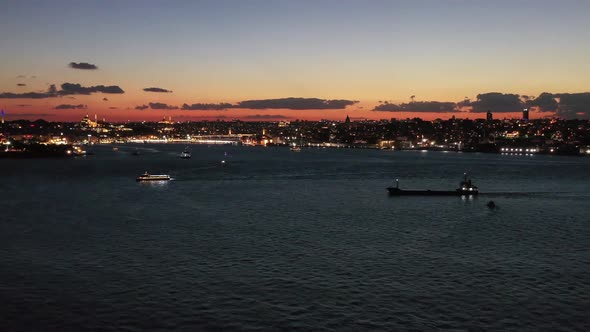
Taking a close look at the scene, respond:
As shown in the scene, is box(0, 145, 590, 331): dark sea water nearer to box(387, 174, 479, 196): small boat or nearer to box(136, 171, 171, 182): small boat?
box(387, 174, 479, 196): small boat

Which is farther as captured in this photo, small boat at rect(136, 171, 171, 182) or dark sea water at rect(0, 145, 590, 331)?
small boat at rect(136, 171, 171, 182)

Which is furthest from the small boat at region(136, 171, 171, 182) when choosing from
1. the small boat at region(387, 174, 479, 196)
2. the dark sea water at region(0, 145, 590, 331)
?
the small boat at region(387, 174, 479, 196)

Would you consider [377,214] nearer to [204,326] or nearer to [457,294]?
[457,294]

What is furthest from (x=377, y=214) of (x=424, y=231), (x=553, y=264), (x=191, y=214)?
(x=553, y=264)

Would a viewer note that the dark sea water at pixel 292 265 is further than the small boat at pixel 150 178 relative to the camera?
No

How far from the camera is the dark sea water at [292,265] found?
2638 cm

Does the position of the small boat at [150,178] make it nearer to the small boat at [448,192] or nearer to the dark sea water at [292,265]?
the dark sea water at [292,265]

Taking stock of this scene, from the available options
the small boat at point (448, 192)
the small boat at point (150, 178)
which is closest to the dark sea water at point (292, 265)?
the small boat at point (448, 192)

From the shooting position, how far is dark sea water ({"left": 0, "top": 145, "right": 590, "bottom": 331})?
86.5 ft

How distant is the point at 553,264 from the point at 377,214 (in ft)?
82.2

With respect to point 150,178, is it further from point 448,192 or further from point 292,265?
point 292,265

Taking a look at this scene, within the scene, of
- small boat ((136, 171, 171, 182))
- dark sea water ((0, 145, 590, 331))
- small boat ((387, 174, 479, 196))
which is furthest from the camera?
small boat ((136, 171, 171, 182))

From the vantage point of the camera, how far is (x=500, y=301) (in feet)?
94.4

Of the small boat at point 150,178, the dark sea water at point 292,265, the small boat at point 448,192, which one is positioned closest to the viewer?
the dark sea water at point 292,265
